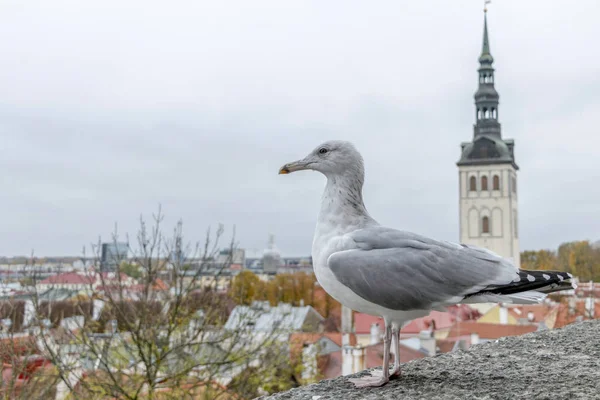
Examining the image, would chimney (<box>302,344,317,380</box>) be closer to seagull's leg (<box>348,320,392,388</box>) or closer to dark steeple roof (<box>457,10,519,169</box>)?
seagull's leg (<box>348,320,392,388</box>)

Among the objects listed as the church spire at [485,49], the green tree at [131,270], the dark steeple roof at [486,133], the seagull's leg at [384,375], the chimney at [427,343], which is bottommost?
the chimney at [427,343]

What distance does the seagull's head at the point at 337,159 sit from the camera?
11.1 ft

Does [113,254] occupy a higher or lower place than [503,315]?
higher

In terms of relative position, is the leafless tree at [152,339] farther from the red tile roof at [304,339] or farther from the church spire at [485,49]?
the church spire at [485,49]

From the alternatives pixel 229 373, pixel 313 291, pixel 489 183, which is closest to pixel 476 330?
pixel 229 373

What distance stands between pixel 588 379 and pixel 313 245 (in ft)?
4.56

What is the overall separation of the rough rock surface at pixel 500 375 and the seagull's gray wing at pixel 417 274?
0.45 m

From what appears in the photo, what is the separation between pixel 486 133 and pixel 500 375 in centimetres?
6859

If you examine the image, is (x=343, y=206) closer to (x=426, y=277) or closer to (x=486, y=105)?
(x=426, y=277)

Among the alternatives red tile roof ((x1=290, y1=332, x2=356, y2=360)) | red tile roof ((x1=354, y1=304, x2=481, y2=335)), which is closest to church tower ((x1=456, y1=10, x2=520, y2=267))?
red tile roof ((x1=354, y1=304, x2=481, y2=335))

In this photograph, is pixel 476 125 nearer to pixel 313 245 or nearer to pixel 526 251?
pixel 526 251

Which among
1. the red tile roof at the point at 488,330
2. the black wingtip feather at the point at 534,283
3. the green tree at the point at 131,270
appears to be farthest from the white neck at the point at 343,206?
the red tile roof at the point at 488,330

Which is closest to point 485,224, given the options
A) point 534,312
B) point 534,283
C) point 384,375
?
point 534,312

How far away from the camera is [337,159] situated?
133 inches
